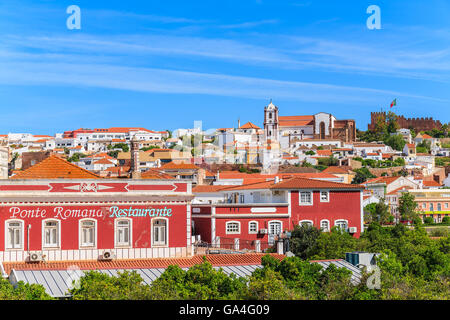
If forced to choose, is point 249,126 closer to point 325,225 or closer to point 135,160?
point 325,225

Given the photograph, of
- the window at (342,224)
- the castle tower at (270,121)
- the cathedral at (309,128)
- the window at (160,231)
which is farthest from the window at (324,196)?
the castle tower at (270,121)

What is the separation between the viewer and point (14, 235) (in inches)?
1102

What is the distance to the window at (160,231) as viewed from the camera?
1168 inches

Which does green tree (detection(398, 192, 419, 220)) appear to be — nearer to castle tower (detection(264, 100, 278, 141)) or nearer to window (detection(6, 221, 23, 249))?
window (detection(6, 221, 23, 249))

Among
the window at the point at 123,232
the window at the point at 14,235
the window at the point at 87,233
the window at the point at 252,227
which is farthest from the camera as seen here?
the window at the point at 252,227

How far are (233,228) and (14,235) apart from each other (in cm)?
1606

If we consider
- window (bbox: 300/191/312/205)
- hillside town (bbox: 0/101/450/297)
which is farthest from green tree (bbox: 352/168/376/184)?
window (bbox: 300/191/312/205)

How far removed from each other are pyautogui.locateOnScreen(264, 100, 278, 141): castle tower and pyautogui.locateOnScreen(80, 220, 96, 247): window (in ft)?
486

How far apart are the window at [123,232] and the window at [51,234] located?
2.38m

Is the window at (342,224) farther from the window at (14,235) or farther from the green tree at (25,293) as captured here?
the green tree at (25,293)

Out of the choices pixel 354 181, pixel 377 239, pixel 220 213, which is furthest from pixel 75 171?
pixel 354 181
